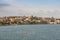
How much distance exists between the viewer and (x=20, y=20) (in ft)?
352

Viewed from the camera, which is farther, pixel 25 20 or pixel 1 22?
pixel 25 20

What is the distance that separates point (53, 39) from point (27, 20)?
75.6 meters

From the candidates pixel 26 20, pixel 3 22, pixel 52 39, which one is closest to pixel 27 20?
pixel 26 20

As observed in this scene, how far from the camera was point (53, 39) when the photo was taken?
109 ft

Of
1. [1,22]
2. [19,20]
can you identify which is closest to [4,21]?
[1,22]

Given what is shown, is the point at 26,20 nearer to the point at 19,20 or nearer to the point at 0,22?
the point at 19,20

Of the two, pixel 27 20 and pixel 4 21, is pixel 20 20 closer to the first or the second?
pixel 27 20

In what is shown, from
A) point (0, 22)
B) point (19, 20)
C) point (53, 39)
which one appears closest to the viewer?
point (53, 39)

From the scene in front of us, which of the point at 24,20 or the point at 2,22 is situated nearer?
the point at 2,22

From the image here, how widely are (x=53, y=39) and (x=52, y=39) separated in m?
0.20

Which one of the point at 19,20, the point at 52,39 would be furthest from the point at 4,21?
the point at 52,39

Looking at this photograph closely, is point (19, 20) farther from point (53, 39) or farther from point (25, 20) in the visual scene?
point (53, 39)

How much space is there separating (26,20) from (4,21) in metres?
17.9

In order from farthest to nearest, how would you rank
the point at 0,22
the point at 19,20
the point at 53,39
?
the point at 19,20 < the point at 0,22 < the point at 53,39
